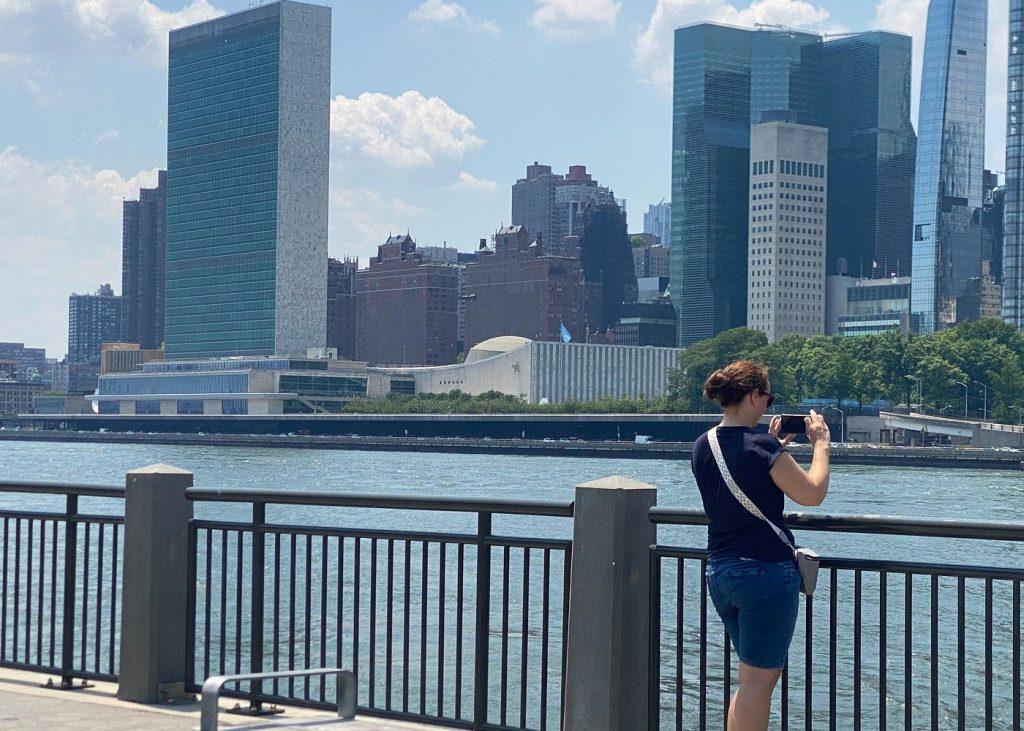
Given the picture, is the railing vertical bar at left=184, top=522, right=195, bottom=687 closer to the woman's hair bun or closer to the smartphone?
the woman's hair bun

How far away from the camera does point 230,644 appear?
89.2 feet

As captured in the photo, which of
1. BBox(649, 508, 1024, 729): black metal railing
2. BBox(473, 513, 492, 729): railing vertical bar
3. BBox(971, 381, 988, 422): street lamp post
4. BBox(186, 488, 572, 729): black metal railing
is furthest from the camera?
BBox(971, 381, 988, 422): street lamp post

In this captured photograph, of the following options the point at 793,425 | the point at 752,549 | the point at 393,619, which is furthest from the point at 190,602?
the point at 393,619

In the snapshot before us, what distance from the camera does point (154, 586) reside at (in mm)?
10367

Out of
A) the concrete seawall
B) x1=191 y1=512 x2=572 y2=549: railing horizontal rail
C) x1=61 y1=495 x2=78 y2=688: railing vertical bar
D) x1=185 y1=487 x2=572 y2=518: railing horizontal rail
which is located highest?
x1=185 y1=487 x2=572 y2=518: railing horizontal rail

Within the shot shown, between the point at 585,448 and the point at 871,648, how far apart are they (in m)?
125

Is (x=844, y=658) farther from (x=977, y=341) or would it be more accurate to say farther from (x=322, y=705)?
(x=977, y=341)

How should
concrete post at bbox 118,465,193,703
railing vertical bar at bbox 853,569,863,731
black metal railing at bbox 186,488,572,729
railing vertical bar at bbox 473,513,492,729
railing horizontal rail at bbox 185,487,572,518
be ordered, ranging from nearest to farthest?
railing vertical bar at bbox 853,569,863,731
railing horizontal rail at bbox 185,487,572,518
railing vertical bar at bbox 473,513,492,729
black metal railing at bbox 186,488,572,729
concrete post at bbox 118,465,193,703

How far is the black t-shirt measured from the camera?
23.9ft

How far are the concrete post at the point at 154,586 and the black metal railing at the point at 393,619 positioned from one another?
11 centimetres

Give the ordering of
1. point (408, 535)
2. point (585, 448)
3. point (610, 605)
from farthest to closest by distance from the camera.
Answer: point (585, 448) < point (408, 535) < point (610, 605)

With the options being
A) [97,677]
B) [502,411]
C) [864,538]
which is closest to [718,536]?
[97,677]

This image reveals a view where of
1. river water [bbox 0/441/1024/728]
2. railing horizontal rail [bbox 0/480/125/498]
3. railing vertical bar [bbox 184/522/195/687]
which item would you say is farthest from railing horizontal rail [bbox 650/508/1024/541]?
railing horizontal rail [bbox 0/480/125/498]

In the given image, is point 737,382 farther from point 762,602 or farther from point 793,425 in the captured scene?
point 762,602
